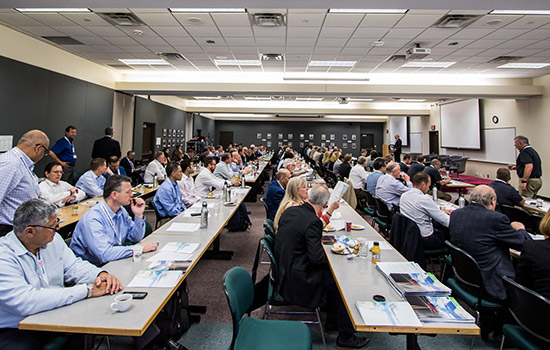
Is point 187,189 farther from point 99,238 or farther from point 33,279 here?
point 33,279

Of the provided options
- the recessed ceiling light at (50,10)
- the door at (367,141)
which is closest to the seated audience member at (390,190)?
the recessed ceiling light at (50,10)

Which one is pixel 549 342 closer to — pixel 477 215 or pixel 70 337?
pixel 477 215

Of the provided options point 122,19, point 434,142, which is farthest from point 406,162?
point 434,142

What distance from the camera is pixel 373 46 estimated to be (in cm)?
665

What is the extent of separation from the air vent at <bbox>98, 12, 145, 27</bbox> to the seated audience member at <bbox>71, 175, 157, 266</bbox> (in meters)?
3.91

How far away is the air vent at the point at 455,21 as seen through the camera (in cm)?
509

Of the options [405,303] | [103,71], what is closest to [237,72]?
[103,71]

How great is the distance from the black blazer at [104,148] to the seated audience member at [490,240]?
7.95 meters

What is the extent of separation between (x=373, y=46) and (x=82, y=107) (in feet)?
24.9

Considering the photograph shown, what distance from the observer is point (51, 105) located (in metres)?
6.89

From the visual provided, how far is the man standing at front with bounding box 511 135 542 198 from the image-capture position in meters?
6.15

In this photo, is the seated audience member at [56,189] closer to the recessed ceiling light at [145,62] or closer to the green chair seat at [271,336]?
the green chair seat at [271,336]

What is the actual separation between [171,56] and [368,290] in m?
7.63

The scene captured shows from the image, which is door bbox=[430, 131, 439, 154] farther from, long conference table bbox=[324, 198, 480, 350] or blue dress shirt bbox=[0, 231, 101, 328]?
blue dress shirt bbox=[0, 231, 101, 328]
